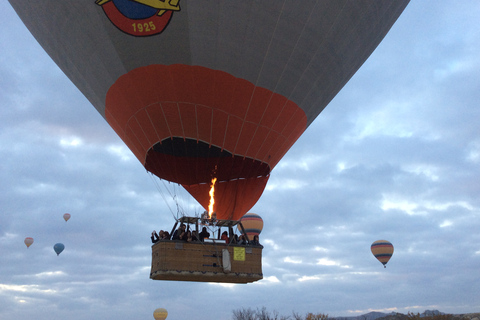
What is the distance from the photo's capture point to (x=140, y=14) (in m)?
11.0

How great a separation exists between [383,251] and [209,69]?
2900 centimetres

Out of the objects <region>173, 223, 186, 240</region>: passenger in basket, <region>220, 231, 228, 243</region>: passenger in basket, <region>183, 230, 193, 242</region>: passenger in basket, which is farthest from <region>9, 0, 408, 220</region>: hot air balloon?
<region>183, 230, 193, 242</region>: passenger in basket

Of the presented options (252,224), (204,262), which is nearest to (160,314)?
(252,224)

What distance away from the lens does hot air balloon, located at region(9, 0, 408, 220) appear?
11.2 metres

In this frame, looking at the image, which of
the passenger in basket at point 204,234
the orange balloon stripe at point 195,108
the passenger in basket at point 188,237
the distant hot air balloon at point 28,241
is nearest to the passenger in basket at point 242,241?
the passenger in basket at point 204,234

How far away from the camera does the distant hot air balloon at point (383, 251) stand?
117ft

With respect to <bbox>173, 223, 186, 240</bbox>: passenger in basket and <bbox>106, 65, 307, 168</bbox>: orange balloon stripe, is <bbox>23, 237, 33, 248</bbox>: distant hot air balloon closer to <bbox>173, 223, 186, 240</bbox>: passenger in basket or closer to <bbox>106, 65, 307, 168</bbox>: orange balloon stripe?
<bbox>106, 65, 307, 168</bbox>: orange balloon stripe

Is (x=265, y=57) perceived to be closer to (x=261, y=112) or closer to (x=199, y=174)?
(x=261, y=112)

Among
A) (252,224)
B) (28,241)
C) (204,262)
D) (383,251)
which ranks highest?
(28,241)

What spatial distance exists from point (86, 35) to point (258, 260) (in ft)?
25.9

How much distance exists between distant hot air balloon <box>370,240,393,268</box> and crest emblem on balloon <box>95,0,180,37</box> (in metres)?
30.2

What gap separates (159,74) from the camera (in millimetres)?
11641

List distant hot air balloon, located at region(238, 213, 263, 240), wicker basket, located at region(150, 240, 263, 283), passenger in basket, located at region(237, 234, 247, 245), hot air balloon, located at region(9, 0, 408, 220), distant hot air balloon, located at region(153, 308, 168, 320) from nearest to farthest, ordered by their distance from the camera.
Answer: wicker basket, located at region(150, 240, 263, 283) → hot air balloon, located at region(9, 0, 408, 220) → passenger in basket, located at region(237, 234, 247, 245) → distant hot air balloon, located at region(238, 213, 263, 240) → distant hot air balloon, located at region(153, 308, 168, 320)

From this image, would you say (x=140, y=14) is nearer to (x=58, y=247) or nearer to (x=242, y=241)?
(x=242, y=241)
